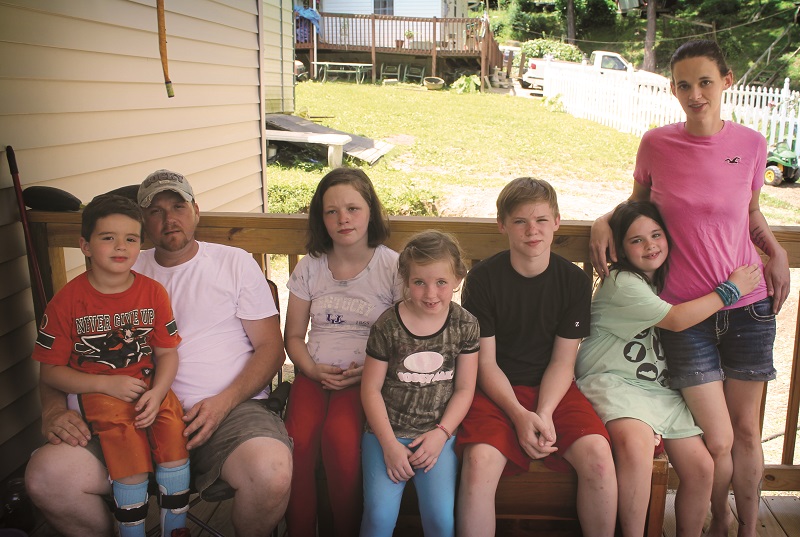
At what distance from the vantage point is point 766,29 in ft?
94.0

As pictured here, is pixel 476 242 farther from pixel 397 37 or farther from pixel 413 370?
pixel 397 37

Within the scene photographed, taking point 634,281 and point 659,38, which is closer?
point 634,281

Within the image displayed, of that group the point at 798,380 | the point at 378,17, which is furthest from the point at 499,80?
the point at 798,380

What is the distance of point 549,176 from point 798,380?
9411mm

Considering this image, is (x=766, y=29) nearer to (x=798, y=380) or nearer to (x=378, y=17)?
(x=378, y=17)

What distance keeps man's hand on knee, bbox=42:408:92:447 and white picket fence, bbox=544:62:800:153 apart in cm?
1056

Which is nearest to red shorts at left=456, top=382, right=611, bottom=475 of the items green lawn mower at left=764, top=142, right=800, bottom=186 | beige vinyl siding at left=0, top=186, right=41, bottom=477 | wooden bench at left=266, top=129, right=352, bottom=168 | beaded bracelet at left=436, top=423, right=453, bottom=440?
beaded bracelet at left=436, top=423, right=453, bottom=440

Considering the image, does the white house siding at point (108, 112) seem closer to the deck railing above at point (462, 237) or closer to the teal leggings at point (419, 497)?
the deck railing above at point (462, 237)

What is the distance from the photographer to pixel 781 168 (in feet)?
36.0

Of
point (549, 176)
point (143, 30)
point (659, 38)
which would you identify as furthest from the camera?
point (659, 38)

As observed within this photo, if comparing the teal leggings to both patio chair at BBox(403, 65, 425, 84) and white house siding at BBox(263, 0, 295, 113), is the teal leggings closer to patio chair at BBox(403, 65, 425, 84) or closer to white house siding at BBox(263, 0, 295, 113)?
white house siding at BBox(263, 0, 295, 113)

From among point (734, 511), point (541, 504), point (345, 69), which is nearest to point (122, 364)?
point (541, 504)

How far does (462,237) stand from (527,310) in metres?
0.36

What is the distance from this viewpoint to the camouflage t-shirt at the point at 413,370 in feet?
6.77
